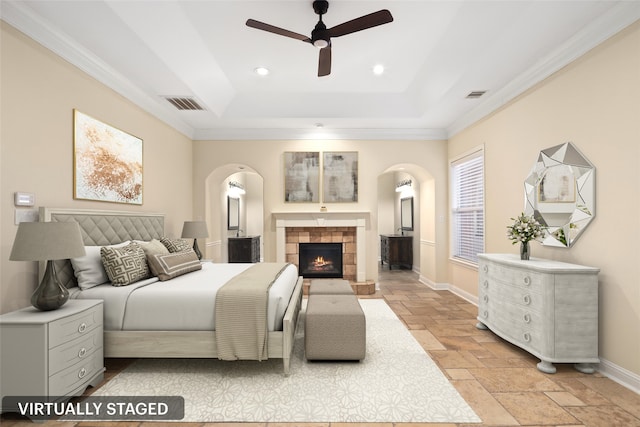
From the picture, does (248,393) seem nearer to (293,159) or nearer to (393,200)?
(293,159)

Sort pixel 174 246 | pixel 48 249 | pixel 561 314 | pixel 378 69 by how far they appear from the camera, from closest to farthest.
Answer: pixel 48 249 < pixel 561 314 < pixel 174 246 < pixel 378 69

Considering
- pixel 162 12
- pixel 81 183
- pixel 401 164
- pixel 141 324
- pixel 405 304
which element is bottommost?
pixel 405 304

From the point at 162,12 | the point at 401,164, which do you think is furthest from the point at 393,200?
the point at 162,12

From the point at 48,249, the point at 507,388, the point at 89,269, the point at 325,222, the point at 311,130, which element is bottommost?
the point at 507,388

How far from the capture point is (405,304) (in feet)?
14.8

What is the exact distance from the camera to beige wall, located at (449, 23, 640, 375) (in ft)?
7.43

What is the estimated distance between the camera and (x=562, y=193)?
113 inches

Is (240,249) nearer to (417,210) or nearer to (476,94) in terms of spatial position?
(417,210)

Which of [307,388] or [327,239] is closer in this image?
[307,388]

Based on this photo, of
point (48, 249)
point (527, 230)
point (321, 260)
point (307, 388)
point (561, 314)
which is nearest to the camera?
point (48, 249)

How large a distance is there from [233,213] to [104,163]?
4.95m

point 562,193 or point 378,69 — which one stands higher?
point 378,69

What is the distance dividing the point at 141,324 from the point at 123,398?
0.52m

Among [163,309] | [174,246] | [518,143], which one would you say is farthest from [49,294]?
[518,143]
